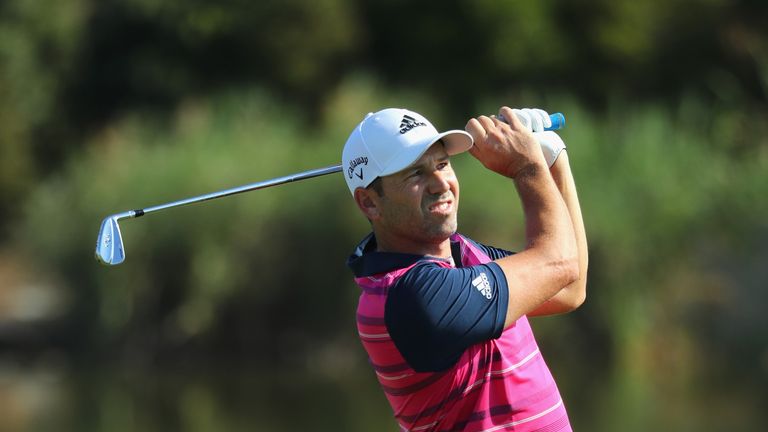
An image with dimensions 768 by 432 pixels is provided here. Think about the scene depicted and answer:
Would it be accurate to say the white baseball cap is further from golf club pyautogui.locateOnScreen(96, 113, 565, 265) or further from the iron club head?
the iron club head

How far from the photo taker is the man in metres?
3.05

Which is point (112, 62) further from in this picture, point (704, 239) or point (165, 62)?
point (704, 239)

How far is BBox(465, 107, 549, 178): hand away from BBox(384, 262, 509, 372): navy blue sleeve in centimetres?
24

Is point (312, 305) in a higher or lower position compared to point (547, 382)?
higher

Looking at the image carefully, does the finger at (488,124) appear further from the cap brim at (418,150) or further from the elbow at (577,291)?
the elbow at (577,291)

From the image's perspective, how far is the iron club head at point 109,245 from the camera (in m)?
3.68

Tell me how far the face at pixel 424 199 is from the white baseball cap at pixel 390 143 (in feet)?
0.11

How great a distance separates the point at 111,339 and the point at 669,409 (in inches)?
262

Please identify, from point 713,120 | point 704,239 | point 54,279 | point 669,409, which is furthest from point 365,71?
point 669,409

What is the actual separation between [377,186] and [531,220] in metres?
0.36

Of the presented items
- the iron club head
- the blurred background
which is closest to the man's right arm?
the iron club head

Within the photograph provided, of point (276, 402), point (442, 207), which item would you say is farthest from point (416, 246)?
point (276, 402)

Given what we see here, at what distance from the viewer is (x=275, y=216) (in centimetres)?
1584

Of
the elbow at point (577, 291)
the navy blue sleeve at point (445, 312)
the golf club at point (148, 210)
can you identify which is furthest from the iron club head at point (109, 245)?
the elbow at point (577, 291)
